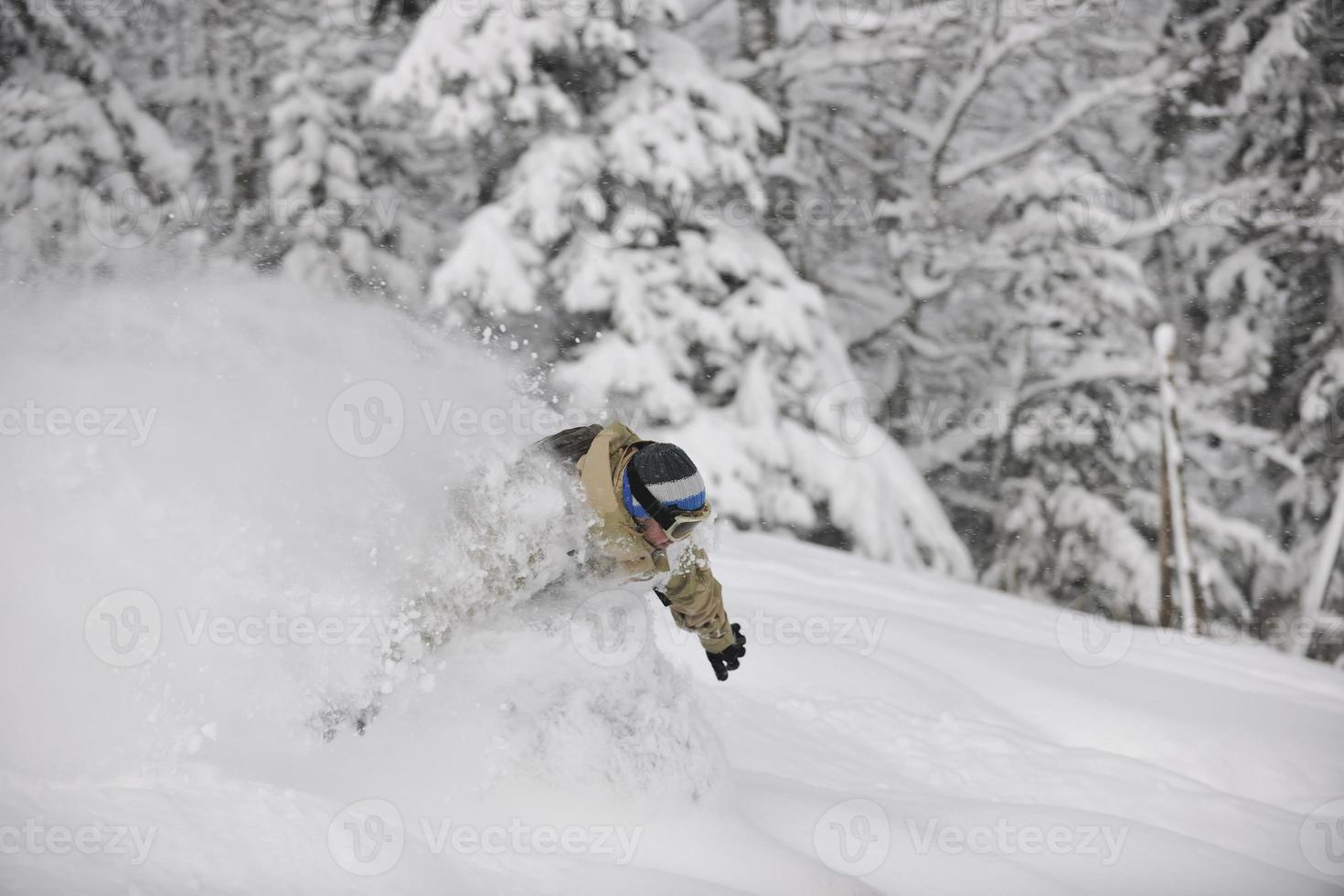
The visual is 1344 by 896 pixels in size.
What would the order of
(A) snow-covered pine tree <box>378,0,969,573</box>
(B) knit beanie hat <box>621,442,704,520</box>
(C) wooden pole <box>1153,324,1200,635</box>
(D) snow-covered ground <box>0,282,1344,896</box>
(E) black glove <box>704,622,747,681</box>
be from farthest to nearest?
(A) snow-covered pine tree <box>378,0,969,573</box>, (C) wooden pole <box>1153,324,1200,635</box>, (E) black glove <box>704,622,747,681</box>, (B) knit beanie hat <box>621,442,704,520</box>, (D) snow-covered ground <box>0,282,1344,896</box>

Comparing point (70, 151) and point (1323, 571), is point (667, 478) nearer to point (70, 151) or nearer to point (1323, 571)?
point (1323, 571)

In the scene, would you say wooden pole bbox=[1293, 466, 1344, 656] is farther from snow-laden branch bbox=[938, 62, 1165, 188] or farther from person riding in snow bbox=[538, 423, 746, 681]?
person riding in snow bbox=[538, 423, 746, 681]

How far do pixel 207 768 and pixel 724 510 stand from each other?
241 inches

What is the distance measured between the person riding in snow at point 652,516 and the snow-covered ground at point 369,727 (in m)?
0.19

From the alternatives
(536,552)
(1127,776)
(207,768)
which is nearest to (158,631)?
(207,768)

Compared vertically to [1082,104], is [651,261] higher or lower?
higher

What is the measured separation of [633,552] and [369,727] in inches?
40.1

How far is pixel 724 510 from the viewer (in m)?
8.65

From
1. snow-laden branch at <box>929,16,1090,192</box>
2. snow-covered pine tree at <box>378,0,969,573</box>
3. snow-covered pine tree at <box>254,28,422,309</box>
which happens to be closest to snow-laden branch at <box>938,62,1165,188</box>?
snow-laden branch at <box>929,16,1090,192</box>

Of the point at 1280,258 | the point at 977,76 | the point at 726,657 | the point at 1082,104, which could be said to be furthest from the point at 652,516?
the point at 1280,258

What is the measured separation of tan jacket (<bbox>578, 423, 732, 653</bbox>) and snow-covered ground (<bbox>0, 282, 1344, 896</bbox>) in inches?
7.3

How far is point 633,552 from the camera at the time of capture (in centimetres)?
317

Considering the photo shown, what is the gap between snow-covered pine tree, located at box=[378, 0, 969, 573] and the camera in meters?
8.53

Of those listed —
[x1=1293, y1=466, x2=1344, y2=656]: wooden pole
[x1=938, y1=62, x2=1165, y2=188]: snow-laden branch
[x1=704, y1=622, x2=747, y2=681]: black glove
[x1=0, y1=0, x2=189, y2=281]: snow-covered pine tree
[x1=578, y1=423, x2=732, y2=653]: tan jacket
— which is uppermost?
[x1=578, y1=423, x2=732, y2=653]: tan jacket
